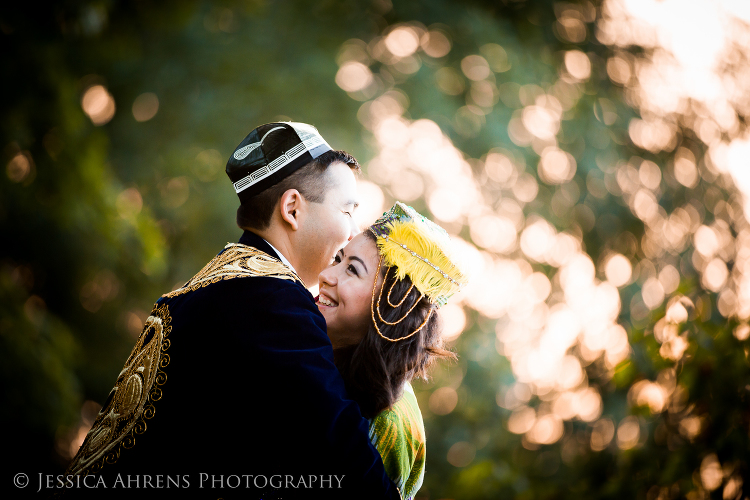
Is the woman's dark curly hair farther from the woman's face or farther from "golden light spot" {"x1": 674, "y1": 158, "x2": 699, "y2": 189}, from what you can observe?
"golden light spot" {"x1": 674, "y1": 158, "x2": 699, "y2": 189}

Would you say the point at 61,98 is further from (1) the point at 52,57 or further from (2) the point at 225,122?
(2) the point at 225,122

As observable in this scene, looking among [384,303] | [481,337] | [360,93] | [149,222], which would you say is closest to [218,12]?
[360,93]

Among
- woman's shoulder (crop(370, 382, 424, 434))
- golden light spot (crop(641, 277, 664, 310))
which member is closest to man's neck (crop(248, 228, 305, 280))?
woman's shoulder (crop(370, 382, 424, 434))

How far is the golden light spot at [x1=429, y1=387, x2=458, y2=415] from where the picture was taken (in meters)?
11.3

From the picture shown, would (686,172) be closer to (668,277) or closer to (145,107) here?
(668,277)

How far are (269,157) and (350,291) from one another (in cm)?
68

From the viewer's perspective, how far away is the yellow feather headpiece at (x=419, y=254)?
259 centimetres

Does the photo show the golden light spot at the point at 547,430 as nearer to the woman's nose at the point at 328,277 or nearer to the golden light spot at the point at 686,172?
the golden light spot at the point at 686,172

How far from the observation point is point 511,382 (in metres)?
9.73

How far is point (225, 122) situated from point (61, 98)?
16.5ft

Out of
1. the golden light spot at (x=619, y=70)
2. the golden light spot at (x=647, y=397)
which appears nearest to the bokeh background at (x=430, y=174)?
the golden light spot at (x=619, y=70)

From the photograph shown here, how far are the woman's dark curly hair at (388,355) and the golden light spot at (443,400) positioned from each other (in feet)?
29.2

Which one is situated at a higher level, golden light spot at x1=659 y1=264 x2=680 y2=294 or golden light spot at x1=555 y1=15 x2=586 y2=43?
golden light spot at x1=555 y1=15 x2=586 y2=43

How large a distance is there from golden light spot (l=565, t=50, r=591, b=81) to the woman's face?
7355mm
